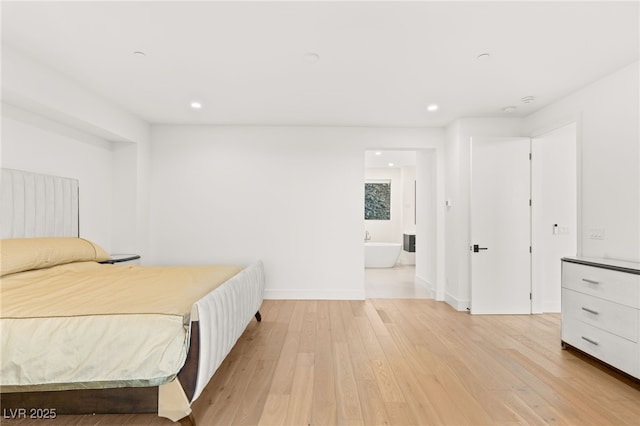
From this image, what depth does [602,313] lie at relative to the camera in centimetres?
246

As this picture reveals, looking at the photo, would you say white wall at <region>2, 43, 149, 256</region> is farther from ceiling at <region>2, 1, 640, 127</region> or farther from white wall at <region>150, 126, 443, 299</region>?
white wall at <region>150, 126, 443, 299</region>

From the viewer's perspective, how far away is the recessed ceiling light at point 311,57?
98.2 inches

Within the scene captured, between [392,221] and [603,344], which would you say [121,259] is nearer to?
[603,344]

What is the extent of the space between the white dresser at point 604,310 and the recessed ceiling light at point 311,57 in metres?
2.86

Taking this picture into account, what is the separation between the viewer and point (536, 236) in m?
3.87

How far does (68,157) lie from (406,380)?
407cm

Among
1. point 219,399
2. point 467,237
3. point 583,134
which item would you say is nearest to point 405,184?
point 467,237

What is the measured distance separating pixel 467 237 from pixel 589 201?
134cm

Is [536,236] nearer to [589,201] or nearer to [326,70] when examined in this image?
[589,201]

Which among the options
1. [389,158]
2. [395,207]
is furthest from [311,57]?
[395,207]

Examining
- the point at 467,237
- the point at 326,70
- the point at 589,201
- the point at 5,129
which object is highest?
the point at 326,70

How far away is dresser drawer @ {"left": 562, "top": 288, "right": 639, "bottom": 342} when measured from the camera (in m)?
2.24

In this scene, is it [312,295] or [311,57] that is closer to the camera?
[311,57]

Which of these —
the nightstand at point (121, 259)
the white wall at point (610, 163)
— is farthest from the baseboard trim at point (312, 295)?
the white wall at point (610, 163)
